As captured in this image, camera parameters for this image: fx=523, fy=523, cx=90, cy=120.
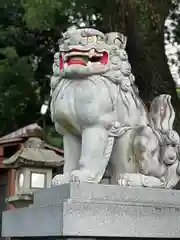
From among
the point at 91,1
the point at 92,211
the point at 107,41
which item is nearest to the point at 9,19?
the point at 91,1

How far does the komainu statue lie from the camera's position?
9.06 ft

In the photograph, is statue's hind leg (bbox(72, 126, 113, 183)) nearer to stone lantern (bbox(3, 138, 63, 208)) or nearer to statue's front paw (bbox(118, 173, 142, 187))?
statue's front paw (bbox(118, 173, 142, 187))

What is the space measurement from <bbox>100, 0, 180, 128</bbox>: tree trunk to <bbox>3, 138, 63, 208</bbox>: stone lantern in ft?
3.50

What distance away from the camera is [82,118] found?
2764mm

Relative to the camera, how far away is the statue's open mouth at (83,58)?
9.12ft

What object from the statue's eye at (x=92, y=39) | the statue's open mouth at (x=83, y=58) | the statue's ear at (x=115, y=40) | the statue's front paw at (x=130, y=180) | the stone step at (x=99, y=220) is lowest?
the stone step at (x=99, y=220)

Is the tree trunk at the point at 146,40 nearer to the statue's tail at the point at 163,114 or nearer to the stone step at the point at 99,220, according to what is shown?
the statue's tail at the point at 163,114

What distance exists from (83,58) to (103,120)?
0.35 metres

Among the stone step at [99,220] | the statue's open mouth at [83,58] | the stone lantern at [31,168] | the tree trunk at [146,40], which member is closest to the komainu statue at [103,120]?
the statue's open mouth at [83,58]

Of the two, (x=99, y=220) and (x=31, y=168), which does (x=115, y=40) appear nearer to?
(x=99, y=220)


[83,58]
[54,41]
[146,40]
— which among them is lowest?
[83,58]

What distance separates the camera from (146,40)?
5.43 metres

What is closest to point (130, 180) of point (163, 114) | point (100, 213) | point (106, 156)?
point (106, 156)

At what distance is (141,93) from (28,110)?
14.0ft
